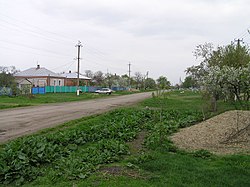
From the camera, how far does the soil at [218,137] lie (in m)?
8.41

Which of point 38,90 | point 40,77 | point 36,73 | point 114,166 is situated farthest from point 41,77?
point 114,166

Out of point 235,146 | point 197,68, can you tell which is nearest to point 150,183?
point 235,146

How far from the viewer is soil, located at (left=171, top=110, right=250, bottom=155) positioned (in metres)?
8.41

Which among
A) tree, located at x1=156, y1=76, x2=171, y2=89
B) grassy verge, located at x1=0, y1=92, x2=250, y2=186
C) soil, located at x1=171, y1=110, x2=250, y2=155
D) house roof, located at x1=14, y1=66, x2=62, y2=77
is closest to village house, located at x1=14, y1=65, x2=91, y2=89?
house roof, located at x1=14, y1=66, x2=62, y2=77

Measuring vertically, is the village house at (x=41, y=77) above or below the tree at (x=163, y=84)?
above

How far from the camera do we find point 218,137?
32.3 ft

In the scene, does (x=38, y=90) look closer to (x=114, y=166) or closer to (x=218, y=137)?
(x=218, y=137)

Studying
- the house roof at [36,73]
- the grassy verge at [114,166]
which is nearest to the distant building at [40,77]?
the house roof at [36,73]

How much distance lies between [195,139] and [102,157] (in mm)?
4155

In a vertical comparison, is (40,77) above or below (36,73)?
below

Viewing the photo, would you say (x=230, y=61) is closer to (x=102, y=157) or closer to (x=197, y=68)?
(x=197, y=68)

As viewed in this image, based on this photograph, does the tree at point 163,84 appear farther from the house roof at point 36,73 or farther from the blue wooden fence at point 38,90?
the house roof at point 36,73

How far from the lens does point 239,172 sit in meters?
5.91

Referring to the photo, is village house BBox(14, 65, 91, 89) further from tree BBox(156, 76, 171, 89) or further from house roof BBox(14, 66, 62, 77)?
tree BBox(156, 76, 171, 89)
